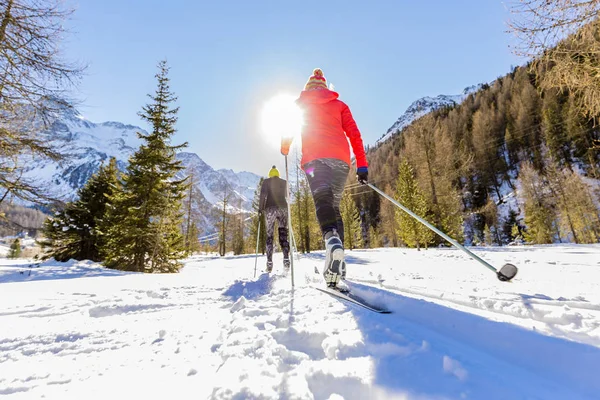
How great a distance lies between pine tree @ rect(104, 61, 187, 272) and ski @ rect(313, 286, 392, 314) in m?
10.3

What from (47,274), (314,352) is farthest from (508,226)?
(47,274)

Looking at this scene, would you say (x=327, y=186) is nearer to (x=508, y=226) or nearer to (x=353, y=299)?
(x=353, y=299)

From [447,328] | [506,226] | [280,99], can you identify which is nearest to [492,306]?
[447,328]

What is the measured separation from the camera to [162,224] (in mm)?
10984

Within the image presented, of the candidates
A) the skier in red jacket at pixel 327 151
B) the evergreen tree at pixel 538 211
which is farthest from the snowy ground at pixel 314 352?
the evergreen tree at pixel 538 211

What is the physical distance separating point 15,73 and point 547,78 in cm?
1158

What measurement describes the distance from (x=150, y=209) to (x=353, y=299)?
11.4 meters

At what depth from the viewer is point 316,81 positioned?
323 centimetres

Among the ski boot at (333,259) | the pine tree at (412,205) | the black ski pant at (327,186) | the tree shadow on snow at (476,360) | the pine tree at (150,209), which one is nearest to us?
the tree shadow on snow at (476,360)

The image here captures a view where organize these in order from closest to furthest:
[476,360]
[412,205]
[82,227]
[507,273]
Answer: [476,360] < [507,273] < [82,227] < [412,205]

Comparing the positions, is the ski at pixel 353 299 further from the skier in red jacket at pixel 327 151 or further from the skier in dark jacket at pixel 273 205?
the skier in dark jacket at pixel 273 205

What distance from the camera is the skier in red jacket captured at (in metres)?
2.70

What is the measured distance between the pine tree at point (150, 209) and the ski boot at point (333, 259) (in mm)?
10215

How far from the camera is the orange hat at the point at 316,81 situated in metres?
3.20
